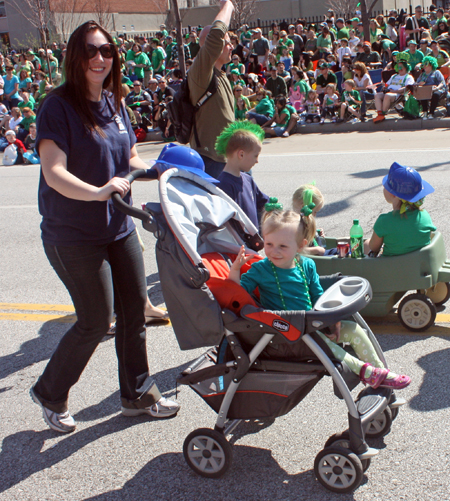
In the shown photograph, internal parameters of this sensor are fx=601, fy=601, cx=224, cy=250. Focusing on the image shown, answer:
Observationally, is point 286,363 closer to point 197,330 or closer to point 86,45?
point 197,330

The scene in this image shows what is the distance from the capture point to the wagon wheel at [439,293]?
4555 millimetres

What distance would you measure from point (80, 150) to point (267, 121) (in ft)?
43.6

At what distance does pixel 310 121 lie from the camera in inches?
637

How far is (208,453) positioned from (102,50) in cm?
201

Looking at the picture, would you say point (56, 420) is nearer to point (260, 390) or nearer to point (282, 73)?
point (260, 390)

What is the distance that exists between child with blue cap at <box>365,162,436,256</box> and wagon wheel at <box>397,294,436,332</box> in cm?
35

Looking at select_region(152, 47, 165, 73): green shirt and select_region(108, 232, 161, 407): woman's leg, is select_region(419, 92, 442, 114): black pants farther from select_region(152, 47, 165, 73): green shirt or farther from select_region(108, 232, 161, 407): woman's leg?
select_region(108, 232, 161, 407): woman's leg

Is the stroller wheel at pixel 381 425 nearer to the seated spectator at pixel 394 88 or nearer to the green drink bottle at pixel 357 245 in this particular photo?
the green drink bottle at pixel 357 245

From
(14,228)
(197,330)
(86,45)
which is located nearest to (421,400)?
(197,330)

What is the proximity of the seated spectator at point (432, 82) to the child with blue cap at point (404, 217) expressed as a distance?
1143 cm

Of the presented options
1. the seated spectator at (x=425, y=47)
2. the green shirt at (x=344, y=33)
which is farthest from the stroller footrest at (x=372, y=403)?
the green shirt at (x=344, y=33)

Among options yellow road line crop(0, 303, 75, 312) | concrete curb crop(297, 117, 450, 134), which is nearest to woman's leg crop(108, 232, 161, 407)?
yellow road line crop(0, 303, 75, 312)

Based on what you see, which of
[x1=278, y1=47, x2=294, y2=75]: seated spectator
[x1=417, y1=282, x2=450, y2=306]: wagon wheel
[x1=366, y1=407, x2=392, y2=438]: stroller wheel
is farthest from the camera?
[x1=278, y1=47, x2=294, y2=75]: seated spectator

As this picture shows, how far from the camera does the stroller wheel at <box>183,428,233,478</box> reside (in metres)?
2.84
